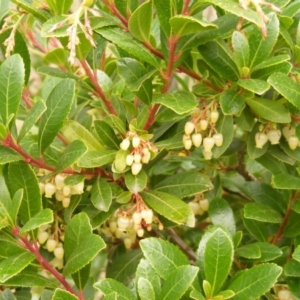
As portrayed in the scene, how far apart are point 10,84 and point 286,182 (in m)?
0.56

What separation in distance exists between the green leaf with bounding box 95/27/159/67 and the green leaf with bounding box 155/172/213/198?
0.91 feet

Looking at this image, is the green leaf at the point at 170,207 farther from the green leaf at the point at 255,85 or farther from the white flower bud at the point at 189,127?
the green leaf at the point at 255,85

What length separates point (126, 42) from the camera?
0.94 m

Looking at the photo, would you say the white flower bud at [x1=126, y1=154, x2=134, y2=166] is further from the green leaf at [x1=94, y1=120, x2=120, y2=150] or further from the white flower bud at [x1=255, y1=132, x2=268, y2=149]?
the white flower bud at [x1=255, y1=132, x2=268, y2=149]

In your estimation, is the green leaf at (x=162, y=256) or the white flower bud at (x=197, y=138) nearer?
the green leaf at (x=162, y=256)

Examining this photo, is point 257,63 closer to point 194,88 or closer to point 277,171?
point 194,88

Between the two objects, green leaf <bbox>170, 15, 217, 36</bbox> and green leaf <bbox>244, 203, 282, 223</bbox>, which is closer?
green leaf <bbox>170, 15, 217, 36</bbox>

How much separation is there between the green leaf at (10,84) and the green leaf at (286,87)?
45 centimetres

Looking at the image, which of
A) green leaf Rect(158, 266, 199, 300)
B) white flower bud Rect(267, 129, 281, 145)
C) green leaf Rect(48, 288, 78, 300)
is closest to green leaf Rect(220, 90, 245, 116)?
white flower bud Rect(267, 129, 281, 145)

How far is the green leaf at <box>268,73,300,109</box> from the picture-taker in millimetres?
935

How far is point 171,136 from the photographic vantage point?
115cm

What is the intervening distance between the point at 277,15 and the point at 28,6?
1.54 feet

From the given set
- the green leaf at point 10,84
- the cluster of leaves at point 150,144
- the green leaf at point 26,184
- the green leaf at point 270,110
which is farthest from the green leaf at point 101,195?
the green leaf at point 270,110

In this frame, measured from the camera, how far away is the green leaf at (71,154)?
957 mm
